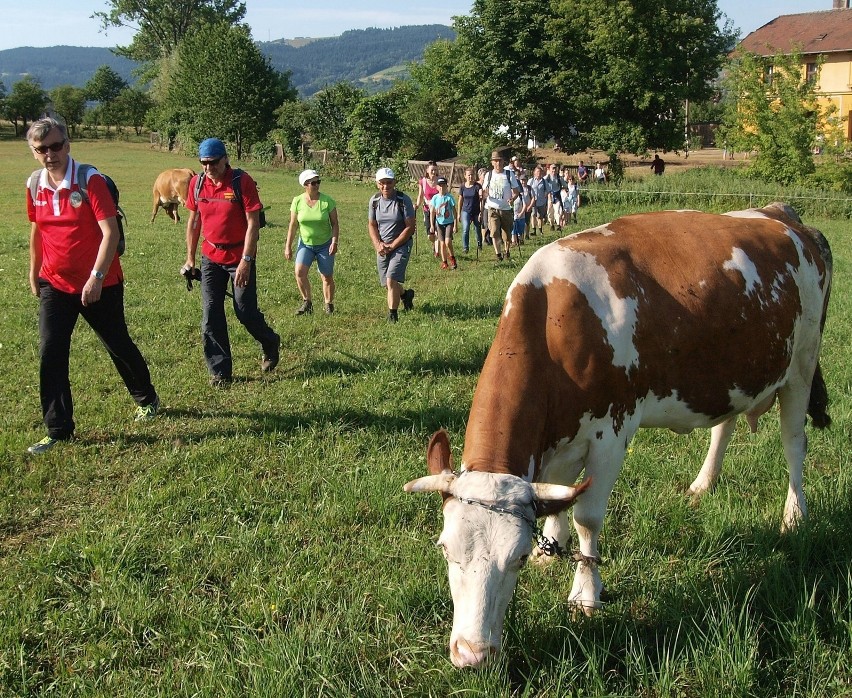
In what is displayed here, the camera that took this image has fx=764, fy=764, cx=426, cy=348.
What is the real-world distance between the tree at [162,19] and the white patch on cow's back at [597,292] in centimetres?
7285

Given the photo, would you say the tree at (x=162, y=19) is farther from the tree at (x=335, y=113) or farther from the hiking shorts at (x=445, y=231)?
the hiking shorts at (x=445, y=231)

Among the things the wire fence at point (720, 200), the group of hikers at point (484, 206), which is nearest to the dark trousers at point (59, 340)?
the group of hikers at point (484, 206)

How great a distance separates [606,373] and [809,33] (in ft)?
187

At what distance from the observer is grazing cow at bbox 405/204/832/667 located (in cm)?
280

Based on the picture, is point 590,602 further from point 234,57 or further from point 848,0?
point 848,0

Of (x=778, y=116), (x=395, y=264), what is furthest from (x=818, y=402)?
(x=778, y=116)

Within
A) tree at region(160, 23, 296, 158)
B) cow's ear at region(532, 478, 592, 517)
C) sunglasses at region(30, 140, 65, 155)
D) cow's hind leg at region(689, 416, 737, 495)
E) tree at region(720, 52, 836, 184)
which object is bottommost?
cow's hind leg at region(689, 416, 737, 495)

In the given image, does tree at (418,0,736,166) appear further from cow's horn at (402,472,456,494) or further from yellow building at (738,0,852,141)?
cow's horn at (402,472,456,494)

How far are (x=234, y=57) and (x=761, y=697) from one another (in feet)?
180

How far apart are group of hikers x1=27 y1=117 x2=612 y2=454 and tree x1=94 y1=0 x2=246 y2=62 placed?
6704 cm

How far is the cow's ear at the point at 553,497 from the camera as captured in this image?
2799 millimetres

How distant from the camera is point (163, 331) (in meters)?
8.73

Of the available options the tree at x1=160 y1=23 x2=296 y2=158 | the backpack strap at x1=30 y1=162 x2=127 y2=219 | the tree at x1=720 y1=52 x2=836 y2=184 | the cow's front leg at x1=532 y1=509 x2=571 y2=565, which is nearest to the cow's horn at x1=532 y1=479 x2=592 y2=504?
the cow's front leg at x1=532 y1=509 x2=571 y2=565

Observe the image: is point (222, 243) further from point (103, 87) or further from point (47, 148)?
point (103, 87)
